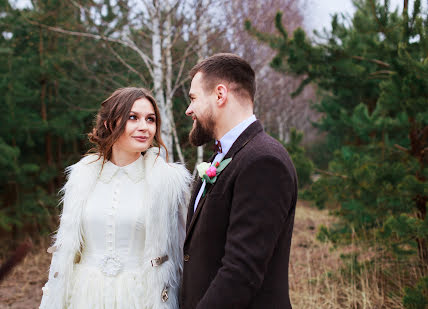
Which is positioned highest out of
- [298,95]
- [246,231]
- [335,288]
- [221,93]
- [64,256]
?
[298,95]

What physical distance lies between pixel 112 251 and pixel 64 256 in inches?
11.0

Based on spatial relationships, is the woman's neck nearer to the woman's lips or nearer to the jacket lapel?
the woman's lips

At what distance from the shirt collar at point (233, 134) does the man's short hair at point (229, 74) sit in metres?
0.12

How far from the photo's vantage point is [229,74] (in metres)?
1.58

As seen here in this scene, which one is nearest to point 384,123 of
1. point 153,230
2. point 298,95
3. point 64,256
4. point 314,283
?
point 298,95

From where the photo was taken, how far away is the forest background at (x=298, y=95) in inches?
129

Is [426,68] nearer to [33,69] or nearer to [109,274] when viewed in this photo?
A: [109,274]

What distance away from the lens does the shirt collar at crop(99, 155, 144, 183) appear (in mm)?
2238

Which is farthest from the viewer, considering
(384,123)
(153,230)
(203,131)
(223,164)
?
(384,123)

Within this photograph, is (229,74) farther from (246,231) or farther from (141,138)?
(141,138)

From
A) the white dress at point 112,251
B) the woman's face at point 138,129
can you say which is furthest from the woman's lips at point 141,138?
the white dress at point 112,251

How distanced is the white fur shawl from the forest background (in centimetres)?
156

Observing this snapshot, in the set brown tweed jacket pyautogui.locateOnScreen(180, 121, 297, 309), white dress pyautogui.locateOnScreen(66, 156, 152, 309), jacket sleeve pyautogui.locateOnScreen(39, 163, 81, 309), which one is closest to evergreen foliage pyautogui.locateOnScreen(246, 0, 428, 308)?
brown tweed jacket pyautogui.locateOnScreen(180, 121, 297, 309)

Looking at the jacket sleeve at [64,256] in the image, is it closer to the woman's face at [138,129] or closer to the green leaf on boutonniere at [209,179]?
the woman's face at [138,129]
